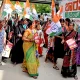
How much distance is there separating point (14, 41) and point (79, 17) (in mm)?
2546

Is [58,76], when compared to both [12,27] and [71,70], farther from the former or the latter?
[12,27]

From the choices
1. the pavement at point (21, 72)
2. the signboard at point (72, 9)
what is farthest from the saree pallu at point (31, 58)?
the signboard at point (72, 9)

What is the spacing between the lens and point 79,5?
8.92m

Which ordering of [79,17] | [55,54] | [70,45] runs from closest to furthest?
[70,45], [55,54], [79,17]

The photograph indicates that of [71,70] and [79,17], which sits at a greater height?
[79,17]

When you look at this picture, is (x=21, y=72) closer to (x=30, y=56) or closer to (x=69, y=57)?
(x=30, y=56)

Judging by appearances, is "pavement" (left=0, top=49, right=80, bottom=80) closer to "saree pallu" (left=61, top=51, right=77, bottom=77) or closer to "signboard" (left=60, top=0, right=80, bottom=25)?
"saree pallu" (left=61, top=51, right=77, bottom=77)

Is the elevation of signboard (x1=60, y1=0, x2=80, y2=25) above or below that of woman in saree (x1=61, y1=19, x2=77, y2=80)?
above

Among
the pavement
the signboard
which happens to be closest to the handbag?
the pavement

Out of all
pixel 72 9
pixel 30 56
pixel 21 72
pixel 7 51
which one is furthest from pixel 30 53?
pixel 72 9

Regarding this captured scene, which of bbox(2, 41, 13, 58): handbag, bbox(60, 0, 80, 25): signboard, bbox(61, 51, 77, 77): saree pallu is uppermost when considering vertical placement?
bbox(60, 0, 80, 25): signboard

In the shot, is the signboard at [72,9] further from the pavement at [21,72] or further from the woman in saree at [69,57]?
the woman in saree at [69,57]

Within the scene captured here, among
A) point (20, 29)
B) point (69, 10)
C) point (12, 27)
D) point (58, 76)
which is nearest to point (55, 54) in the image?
point (58, 76)

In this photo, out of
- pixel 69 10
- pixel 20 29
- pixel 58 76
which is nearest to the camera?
pixel 58 76
